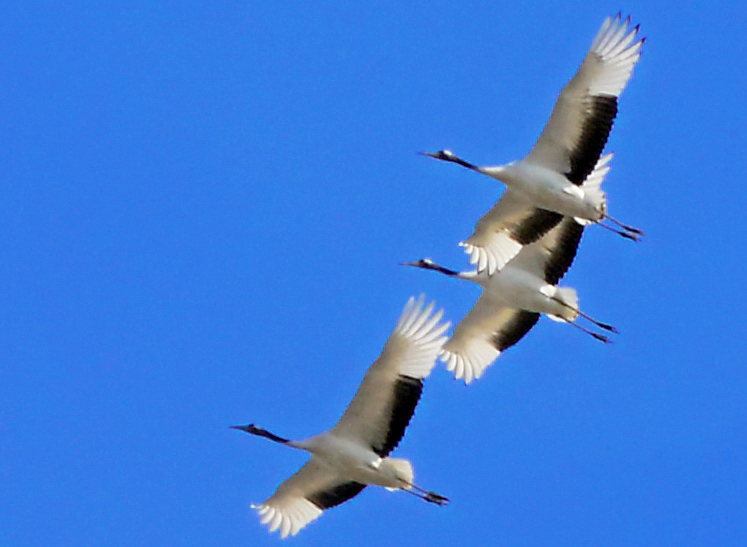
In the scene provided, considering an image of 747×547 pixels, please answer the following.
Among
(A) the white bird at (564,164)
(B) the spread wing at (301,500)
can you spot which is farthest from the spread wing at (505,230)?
(B) the spread wing at (301,500)

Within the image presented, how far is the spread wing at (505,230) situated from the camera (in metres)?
30.1

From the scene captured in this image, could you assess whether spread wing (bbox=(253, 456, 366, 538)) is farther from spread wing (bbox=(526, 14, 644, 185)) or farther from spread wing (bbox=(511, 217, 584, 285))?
spread wing (bbox=(526, 14, 644, 185))

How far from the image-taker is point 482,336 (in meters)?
32.6

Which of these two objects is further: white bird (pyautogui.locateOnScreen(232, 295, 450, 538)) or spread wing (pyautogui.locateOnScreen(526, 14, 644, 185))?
spread wing (pyautogui.locateOnScreen(526, 14, 644, 185))

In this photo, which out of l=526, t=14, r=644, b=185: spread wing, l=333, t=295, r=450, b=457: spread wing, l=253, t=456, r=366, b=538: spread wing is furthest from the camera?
l=253, t=456, r=366, b=538: spread wing

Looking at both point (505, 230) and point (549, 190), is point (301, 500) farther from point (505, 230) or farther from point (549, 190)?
point (549, 190)

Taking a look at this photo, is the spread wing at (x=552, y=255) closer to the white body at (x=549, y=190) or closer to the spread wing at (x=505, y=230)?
the spread wing at (x=505, y=230)

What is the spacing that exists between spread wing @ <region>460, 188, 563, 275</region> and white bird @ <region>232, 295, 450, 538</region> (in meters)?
2.55

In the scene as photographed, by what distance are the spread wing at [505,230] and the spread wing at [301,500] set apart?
12.5 feet

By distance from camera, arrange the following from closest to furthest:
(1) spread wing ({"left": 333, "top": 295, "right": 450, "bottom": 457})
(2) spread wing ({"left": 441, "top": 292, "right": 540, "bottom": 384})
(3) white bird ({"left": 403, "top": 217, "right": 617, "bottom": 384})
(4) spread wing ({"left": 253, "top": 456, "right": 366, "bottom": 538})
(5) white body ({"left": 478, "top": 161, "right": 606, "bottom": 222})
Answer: (1) spread wing ({"left": 333, "top": 295, "right": 450, "bottom": 457}) < (4) spread wing ({"left": 253, "top": 456, "right": 366, "bottom": 538}) < (5) white body ({"left": 478, "top": 161, "right": 606, "bottom": 222}) < (3) white bird ({"left": 403, "top": 217, "right": 617, "bottom": 384}) < (2) spread wing ({"left": 441, "top": 292, "right": 540, "bottom": 384})

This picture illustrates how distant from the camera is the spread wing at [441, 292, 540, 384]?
32344 mm

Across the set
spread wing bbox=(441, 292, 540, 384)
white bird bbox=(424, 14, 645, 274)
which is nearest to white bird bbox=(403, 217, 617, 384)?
spread wing bbox=(441, 292, 540, 384)

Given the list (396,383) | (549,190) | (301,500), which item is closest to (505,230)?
(549,190)

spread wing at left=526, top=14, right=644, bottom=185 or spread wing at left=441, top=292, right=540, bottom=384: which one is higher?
spread wing at left=526, top=14, right=644, bottom=185
